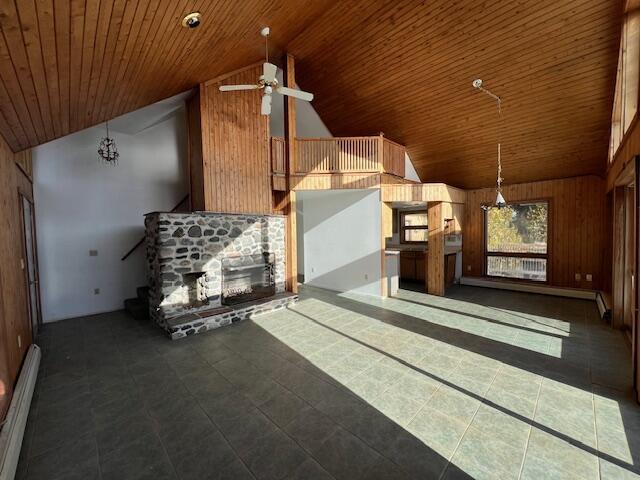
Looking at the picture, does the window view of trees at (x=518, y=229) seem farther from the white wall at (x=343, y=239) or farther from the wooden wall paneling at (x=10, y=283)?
the wooden wall paneling at (x=10, y=283)

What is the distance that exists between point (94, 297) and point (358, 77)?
7.59m

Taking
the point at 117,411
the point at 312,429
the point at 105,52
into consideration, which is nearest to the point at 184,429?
the point at 117,411

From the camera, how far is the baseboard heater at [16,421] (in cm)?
182

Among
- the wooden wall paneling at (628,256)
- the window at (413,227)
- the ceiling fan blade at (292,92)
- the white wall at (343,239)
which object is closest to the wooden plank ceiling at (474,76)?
the window at (413,227)

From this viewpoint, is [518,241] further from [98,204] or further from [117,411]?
[98,204]

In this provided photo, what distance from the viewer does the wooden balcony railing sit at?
20.9 feet

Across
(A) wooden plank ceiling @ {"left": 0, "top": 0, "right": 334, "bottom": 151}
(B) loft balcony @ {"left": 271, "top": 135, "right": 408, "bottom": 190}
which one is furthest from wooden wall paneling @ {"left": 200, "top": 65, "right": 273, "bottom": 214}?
(A) wooden plank ceiling @ {"left": 0, "top": 0, "right": 334, "bottom": 151}

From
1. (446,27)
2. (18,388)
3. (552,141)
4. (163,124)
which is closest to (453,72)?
(446,27)

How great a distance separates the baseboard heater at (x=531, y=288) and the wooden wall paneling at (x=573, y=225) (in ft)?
1.09

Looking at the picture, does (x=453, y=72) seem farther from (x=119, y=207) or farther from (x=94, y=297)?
(x=94, y=297)

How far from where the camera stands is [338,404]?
2.53 m

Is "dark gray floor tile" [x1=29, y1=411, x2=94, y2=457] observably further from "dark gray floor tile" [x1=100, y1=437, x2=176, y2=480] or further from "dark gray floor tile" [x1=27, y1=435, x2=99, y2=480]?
"dark gray floor tile" [x1=100, y1=437, x2=176, y2=480]

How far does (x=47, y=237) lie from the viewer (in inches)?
199

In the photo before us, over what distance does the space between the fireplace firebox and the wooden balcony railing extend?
7.19 ft
